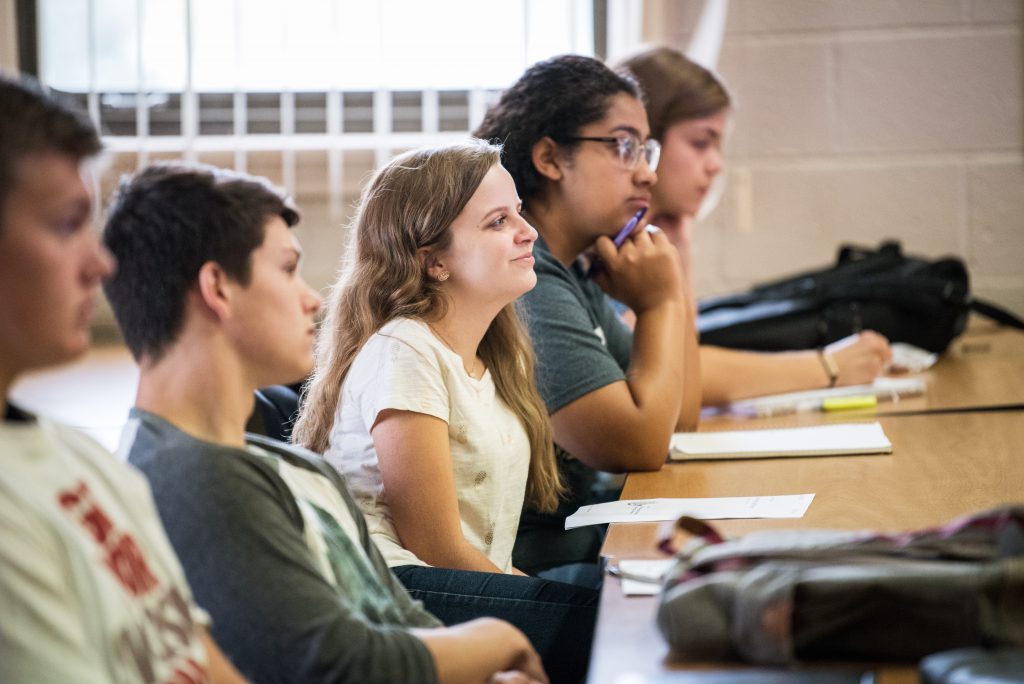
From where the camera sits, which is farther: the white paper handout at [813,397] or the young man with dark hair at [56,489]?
the white paper handout at [813,397]

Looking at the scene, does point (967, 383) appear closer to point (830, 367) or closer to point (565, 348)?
point (830, 367)

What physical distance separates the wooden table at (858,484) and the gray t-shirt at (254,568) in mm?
187

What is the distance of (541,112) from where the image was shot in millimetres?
1729

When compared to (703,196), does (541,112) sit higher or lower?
higher

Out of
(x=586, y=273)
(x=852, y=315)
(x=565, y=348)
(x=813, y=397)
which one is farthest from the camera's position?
(x=852, y=315)

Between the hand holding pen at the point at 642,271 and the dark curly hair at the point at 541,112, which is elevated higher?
the dark curly hair at the point at 541,112

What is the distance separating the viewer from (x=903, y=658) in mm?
763

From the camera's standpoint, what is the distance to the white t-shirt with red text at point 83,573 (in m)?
0.63

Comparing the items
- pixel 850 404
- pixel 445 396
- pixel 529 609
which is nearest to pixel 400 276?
pixel 445 396

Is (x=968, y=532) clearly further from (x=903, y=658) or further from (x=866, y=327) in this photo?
(x=866, y=327)

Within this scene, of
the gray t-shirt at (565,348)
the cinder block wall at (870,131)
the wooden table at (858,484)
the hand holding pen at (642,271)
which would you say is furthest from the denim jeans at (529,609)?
the cinder block wall at (870,131)

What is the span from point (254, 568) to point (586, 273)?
3.55 feet

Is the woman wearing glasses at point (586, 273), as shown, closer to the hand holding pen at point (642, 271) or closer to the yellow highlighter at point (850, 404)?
the hand holding pen at point (642, 271)

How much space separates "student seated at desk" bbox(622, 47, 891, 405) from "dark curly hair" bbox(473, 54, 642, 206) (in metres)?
0.46
